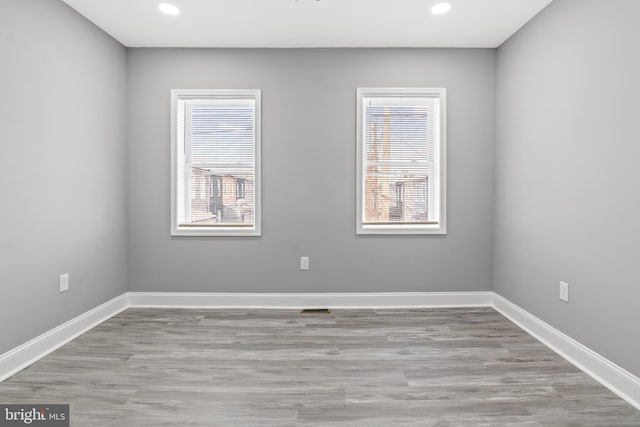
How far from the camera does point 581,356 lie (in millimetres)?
2344

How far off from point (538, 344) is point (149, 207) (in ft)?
12.2

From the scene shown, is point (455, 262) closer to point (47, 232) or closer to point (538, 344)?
point (538, 344)

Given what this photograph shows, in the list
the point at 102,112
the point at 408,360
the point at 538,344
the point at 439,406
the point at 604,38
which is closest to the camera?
the point at 439,406

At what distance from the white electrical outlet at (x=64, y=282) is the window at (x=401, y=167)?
8.44 ft

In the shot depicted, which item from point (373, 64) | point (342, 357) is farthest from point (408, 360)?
point (373, 64)

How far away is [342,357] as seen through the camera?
246 centimetres

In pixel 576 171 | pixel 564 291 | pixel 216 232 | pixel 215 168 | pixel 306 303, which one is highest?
pixel 215 168

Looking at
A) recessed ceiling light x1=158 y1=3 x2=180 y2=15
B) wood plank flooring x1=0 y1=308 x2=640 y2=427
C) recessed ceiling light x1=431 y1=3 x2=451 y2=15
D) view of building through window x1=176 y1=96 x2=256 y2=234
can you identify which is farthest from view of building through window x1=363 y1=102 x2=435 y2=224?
recessed ceiling light x1=158 y1=3 x2=180 y2=15

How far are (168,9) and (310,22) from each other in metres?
1.17

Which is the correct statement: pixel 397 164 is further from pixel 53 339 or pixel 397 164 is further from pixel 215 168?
pixel 53 339

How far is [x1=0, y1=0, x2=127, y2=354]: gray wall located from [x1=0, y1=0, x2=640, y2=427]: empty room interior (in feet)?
0.06

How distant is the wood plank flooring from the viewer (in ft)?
5.93

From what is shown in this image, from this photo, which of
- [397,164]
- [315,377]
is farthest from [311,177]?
[315,377]

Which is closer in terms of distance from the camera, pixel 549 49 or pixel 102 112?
pixel 549 49
